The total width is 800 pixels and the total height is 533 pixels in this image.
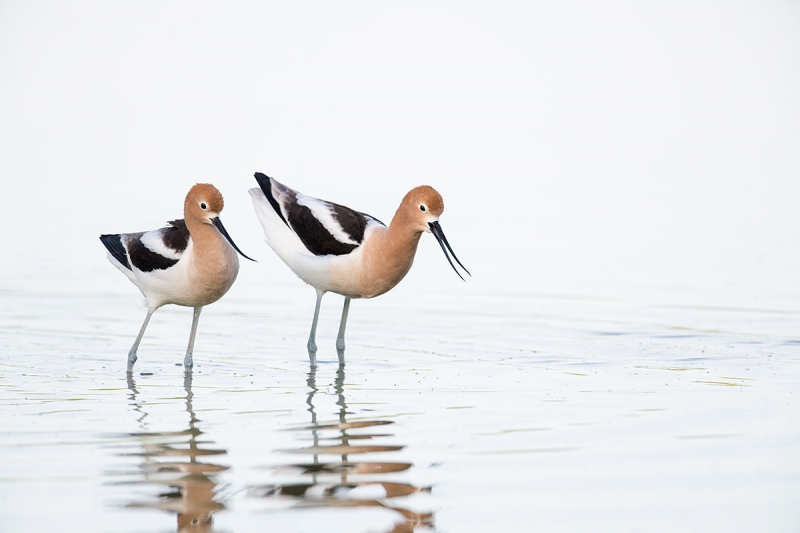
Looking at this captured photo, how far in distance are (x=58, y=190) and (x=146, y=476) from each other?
17792 mm

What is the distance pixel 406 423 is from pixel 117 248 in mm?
4123

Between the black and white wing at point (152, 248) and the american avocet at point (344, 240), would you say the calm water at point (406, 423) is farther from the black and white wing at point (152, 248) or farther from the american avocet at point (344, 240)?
the black and white wing at point (152, 248)

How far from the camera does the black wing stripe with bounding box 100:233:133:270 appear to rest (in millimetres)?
10190

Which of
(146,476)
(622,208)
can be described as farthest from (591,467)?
(622,208)

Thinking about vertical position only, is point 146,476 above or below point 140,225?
below

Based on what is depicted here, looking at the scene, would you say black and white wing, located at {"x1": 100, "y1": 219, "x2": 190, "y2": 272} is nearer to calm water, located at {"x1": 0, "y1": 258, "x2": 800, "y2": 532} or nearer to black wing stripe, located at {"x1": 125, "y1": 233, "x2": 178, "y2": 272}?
black wing stripe, located at {"x1": 125, "y1": 233, "x2": 178, "y2": 272}

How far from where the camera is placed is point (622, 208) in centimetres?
2161

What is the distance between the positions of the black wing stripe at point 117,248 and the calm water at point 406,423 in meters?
0.81

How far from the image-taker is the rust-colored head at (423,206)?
31.4ft

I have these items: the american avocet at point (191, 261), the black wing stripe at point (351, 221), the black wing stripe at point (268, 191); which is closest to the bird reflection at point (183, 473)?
the american avocet at point (191, 261)

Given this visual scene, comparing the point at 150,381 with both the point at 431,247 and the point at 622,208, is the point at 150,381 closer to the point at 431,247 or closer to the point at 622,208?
the point at 431,247

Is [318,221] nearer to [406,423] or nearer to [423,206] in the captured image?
[423,206]

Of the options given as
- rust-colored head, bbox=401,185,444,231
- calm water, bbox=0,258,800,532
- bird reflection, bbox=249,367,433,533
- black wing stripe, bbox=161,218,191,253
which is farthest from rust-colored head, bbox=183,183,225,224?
bird reflection, bbox=249,367,433,533

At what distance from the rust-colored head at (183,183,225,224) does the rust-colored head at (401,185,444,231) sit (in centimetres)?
159
